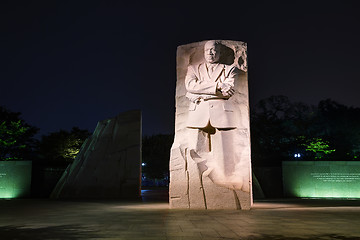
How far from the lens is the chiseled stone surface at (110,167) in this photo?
51.9ft

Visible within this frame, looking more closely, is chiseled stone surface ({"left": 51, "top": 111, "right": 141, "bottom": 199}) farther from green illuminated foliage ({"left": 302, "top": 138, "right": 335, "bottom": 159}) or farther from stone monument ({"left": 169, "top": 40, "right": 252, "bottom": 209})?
green illuminated foliage ({"left": 302, "top": 138, "right": 335, "bottom": 159})

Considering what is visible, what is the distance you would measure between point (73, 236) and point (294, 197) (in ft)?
46.0

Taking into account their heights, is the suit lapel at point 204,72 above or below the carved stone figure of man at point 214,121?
above

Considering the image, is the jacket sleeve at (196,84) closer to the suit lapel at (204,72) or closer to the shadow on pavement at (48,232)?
the suit lapel at (204,72)

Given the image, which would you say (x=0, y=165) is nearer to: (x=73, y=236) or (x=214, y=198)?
(x=214, y=198)

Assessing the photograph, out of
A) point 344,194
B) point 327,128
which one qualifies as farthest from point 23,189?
point 327,128

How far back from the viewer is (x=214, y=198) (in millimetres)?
9617

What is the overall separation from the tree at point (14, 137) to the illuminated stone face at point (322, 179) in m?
18.3

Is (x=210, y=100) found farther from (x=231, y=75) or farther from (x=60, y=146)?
(x=60, y=146)

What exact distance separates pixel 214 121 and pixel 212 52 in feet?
6.86

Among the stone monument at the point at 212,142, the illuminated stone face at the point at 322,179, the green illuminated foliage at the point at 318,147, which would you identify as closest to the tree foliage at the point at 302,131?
the green illuminated foliage at the point at 318,147

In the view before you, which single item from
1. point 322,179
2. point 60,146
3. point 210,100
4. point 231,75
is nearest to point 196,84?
point 210,100

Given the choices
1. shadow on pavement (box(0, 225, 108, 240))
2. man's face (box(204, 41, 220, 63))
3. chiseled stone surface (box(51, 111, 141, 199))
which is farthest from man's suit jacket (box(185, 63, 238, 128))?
chiseled stone surface (box(51, 111, 141, 199))

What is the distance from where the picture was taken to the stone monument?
9.64 meters
